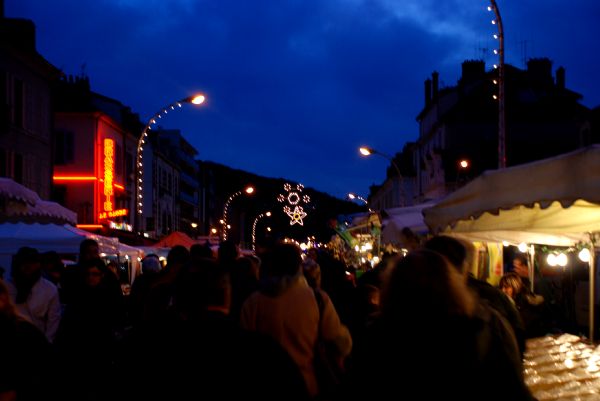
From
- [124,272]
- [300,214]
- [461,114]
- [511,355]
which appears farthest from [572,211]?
[461,114]

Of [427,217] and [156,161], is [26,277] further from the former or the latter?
[156,161]

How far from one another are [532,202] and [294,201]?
1373 inches

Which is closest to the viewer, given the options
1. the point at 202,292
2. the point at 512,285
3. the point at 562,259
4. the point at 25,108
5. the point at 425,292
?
the point at 425,292

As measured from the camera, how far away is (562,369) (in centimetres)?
709

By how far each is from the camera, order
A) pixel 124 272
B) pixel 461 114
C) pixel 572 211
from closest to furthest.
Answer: pixel 572 211, pixel 124 272, pixel 461 114

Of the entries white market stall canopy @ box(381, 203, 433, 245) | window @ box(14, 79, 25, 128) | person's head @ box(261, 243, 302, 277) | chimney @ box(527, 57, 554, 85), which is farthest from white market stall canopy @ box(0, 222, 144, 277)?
chimney @ box(527, 57, 554, 85)

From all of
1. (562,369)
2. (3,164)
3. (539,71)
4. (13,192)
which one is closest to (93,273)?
(562,369)

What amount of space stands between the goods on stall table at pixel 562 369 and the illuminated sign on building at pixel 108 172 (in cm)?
3724

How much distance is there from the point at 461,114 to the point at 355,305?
144ft

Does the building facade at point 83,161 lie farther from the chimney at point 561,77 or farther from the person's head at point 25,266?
the person's head at point 25,266

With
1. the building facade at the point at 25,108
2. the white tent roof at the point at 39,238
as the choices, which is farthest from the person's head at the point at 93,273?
the building facade at the point at 25,108

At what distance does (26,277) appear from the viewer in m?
8.06

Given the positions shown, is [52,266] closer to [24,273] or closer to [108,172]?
[24,273]

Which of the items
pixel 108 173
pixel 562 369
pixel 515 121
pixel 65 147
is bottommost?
pixel 562 369
